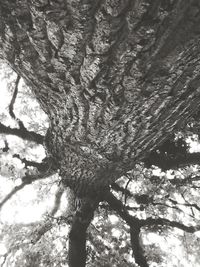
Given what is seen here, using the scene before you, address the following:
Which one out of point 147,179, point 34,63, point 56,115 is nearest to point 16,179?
point 147,179

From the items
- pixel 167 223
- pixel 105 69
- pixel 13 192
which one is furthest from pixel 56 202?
pixel 105 69

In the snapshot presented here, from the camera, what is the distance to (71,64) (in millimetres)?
1802

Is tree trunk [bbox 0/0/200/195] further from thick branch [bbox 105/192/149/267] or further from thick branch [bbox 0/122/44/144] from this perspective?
thick branch [bbox 0/122/44/144]

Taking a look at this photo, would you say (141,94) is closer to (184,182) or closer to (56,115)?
(56,115)

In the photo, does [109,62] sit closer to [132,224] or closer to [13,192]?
[132,224]

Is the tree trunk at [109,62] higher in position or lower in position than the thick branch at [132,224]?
lower

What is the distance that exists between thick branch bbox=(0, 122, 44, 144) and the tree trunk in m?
3.46

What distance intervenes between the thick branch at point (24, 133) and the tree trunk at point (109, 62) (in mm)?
3464

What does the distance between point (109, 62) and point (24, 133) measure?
4.82 metres

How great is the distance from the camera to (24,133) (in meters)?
6.20

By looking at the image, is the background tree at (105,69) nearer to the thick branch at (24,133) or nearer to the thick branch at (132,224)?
the thick branch at (132,224)

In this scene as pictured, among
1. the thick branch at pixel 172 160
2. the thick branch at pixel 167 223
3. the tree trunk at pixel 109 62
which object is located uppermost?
the thick branch at pixel 172 160

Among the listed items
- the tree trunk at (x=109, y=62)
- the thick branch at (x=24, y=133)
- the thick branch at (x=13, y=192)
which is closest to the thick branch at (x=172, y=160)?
the thick branch at (x=24, y=133)

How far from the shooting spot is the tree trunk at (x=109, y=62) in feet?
4.38
